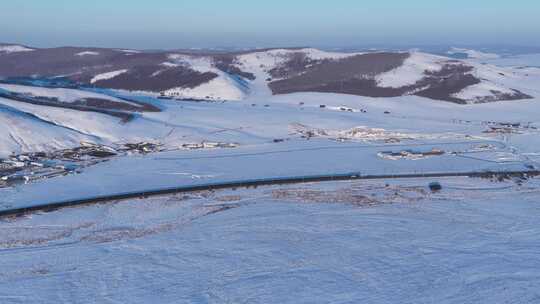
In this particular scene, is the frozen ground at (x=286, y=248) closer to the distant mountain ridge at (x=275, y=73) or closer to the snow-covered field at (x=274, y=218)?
the snow-covered field at (x=274, y=218)

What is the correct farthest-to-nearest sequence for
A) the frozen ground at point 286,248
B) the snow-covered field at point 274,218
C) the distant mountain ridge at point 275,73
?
the distant mountain ridge at point 275,73 → the snow-covered field at point 274,218 → the frozen ground at point 286,248

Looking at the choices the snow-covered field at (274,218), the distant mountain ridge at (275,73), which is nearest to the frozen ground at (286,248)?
the snow-covered field at (274,218)

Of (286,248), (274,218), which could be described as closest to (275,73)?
(274,218)

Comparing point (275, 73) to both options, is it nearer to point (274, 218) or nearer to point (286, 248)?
point (274, 218)

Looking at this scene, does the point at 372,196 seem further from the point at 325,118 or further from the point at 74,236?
the point at 325,118

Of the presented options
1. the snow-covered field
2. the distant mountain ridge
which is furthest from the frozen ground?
the distant mountain ridge

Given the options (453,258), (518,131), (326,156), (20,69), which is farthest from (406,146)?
(20,69)

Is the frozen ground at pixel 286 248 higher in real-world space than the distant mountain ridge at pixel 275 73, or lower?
lower

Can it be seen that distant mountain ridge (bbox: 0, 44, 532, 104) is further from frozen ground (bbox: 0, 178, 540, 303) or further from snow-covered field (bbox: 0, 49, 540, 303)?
frozen ground (bbox: 0, 178, 540, 303)
